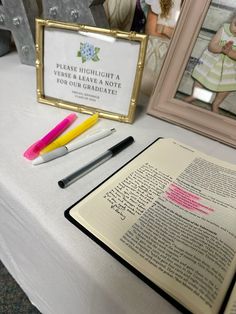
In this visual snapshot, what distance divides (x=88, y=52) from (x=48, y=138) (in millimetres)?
163

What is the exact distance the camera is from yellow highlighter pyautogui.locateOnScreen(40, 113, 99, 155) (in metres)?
0.40

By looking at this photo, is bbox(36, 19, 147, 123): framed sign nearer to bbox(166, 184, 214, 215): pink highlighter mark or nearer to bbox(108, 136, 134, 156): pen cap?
bbox(108, 136, 134, 156): pen cap

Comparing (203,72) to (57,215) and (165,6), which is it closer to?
(165,6)

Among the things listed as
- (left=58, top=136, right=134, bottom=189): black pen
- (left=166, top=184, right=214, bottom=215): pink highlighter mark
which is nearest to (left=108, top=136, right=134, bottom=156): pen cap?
(left=58, top=136, right=134, bottom=189): black pen

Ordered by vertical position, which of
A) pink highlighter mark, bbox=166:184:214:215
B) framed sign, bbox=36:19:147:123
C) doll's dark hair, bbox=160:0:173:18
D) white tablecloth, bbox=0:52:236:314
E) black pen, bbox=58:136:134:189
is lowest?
white tablecloth, bbox=0:52:236:314

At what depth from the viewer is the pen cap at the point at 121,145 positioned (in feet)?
1.33

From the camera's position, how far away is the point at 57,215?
31cm

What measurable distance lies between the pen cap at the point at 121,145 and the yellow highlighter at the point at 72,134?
0.07 meters

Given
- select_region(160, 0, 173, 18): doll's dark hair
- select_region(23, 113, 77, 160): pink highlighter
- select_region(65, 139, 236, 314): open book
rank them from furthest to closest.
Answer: select_region(160, 0, 173, 18): doll's dark hair → select_region(23, 113, 77, 160): pink highlighter → select_region(65, 139, 236, 314): open book

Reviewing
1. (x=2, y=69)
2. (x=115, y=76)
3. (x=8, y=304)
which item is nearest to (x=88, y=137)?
(x=115, y=76)

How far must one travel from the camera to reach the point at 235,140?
17.2 inches

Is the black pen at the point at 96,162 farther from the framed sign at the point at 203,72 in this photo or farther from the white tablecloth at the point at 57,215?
the framed sign at the point at 203,72

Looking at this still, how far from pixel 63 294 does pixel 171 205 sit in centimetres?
18

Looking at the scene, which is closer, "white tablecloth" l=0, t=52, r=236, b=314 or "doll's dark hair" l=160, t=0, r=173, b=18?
"white tablecloth" l=0, t=52, r=236, b=314
